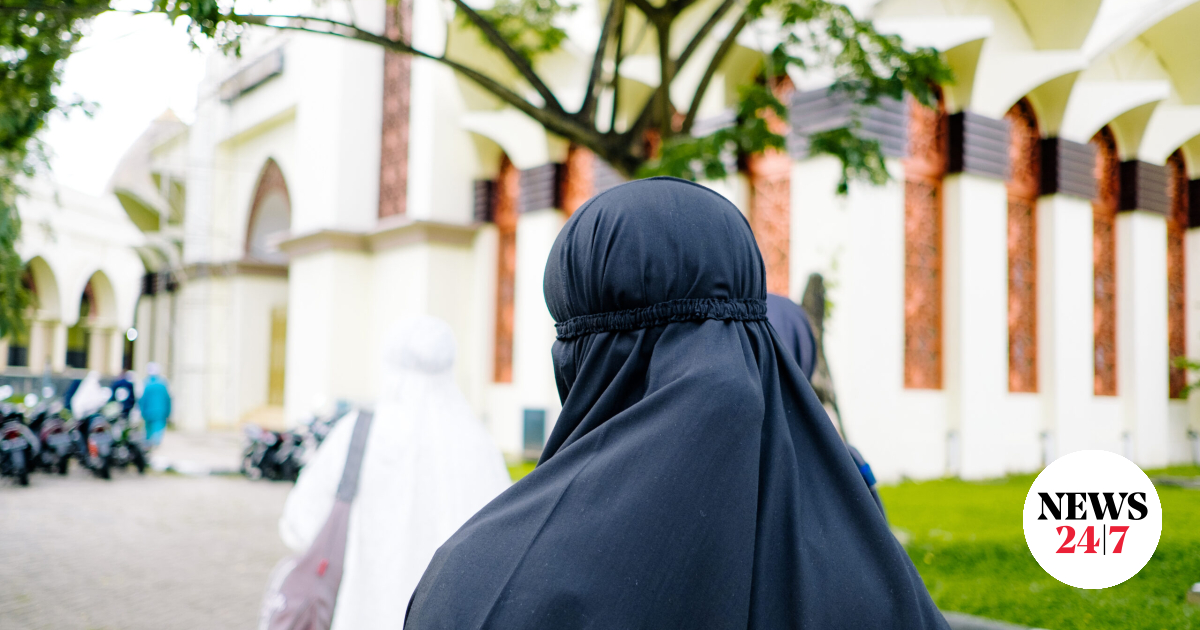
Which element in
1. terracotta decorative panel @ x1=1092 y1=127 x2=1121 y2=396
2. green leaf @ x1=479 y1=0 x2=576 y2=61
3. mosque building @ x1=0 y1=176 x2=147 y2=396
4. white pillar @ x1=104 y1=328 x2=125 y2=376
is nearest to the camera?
terracotta decorative panel @ x1=1092 y1=127 x2=1121 y2=396

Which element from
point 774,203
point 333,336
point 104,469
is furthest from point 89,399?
point 774,203

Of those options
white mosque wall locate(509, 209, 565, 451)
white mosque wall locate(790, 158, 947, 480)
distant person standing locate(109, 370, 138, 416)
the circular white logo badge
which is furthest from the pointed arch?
the circular white logo badge

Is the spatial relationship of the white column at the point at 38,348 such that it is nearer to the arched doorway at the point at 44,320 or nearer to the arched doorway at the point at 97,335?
the arched doorway at the point at 44,320

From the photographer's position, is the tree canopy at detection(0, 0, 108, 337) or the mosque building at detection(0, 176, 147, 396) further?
the mosque building at detection(0, 176, 147, 396)

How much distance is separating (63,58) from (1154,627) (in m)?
6.45

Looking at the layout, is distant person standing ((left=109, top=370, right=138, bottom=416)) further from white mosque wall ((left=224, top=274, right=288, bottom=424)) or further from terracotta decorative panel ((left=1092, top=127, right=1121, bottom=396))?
terracotta decorative panel ((left=1092, top=127, right=1121, bottom=396))

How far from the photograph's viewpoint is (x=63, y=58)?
553 centimetres

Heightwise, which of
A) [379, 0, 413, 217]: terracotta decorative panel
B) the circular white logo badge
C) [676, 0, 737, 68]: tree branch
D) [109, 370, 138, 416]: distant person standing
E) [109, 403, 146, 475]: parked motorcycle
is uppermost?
[379, 0, 413, 217]: terracotta decorative panel

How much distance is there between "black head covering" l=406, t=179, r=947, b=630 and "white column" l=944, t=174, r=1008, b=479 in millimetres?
8846

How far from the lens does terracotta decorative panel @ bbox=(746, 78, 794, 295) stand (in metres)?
9.68

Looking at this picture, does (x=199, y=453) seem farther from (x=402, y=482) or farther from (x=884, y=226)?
(x=402, y=482)

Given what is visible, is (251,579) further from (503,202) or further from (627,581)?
(503,202)

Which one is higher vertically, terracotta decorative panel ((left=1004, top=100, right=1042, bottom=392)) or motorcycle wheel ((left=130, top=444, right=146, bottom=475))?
terracotta decorative panel ((left=1004, top=100, right=1042, bottom=392))

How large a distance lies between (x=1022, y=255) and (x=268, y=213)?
17604mm
